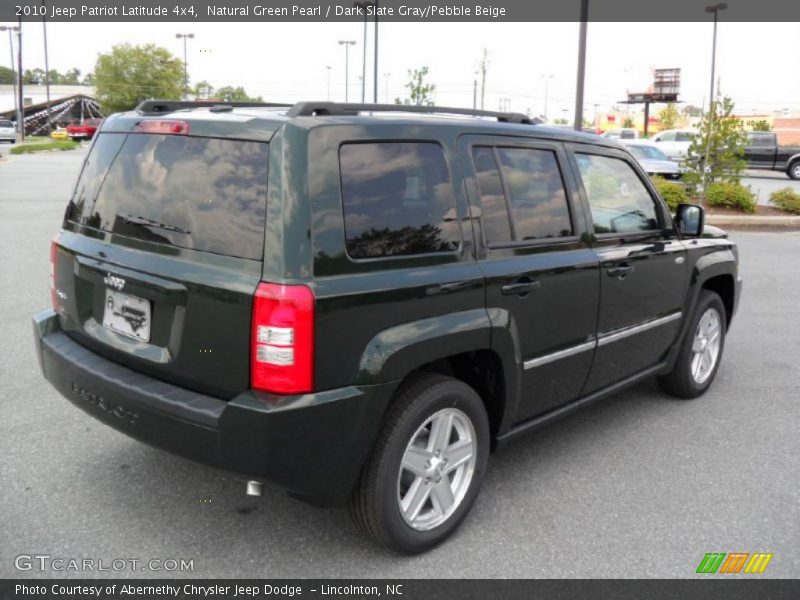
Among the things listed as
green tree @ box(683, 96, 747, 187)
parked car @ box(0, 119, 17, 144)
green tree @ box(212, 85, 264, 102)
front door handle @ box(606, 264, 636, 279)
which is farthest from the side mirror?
green tree @ box(212, 85, 264, 102)

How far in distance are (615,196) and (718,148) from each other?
1434 centimetres

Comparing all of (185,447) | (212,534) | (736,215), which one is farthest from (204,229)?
(736,215)

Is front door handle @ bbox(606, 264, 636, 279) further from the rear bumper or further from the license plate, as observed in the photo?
the license plate

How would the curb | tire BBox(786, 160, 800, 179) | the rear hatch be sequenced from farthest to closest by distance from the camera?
tire BBox(786, 160, 800, 179), the curb, the rear hatch

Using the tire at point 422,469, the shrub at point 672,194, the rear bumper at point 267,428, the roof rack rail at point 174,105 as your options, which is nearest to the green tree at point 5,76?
the shrub at point 672,194

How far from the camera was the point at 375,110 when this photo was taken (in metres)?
3.39

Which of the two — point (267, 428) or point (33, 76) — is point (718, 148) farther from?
point (33, 76)

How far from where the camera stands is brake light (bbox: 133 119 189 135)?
3150 millimetres

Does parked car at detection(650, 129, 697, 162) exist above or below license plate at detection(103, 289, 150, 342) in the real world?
above

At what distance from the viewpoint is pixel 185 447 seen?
2.91 m

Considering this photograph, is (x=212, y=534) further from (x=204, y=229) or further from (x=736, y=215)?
(x=736, y=215)

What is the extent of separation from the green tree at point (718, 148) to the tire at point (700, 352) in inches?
507

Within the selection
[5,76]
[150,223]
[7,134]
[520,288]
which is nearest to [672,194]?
[520,288]
